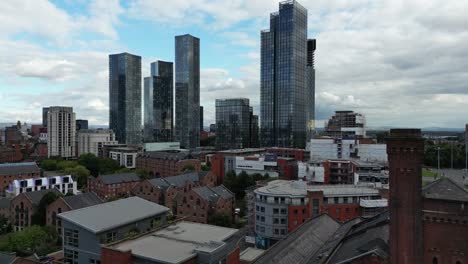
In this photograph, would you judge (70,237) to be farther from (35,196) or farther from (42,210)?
(35,196)

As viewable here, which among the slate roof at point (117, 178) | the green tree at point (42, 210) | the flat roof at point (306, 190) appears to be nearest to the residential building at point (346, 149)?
the flat roof at point (306, 190)

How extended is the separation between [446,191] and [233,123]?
15203cm

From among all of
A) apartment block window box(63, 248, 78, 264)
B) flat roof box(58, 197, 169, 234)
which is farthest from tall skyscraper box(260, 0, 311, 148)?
apartment block window box(63, 248, 78, 264)

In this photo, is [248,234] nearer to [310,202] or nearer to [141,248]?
[310,202]

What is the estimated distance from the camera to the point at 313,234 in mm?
36281

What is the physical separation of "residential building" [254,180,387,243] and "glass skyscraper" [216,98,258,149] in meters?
115

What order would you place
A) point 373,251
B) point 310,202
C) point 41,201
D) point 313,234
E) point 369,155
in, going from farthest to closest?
point 369,155 → point 41,201 → point 310,202 → point 313,234 → point 373,251

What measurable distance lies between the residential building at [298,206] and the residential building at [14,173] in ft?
266

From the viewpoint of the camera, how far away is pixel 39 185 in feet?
281

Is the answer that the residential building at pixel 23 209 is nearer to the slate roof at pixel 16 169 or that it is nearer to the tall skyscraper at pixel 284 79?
the slate roof at pixel 16 169

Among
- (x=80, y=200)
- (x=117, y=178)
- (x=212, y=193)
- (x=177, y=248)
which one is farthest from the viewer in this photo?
(x=117, y=178)

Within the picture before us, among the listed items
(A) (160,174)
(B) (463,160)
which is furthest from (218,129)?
(B) (463,160)

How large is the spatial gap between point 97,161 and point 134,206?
322 feet

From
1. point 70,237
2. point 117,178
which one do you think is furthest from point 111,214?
point 117,178
